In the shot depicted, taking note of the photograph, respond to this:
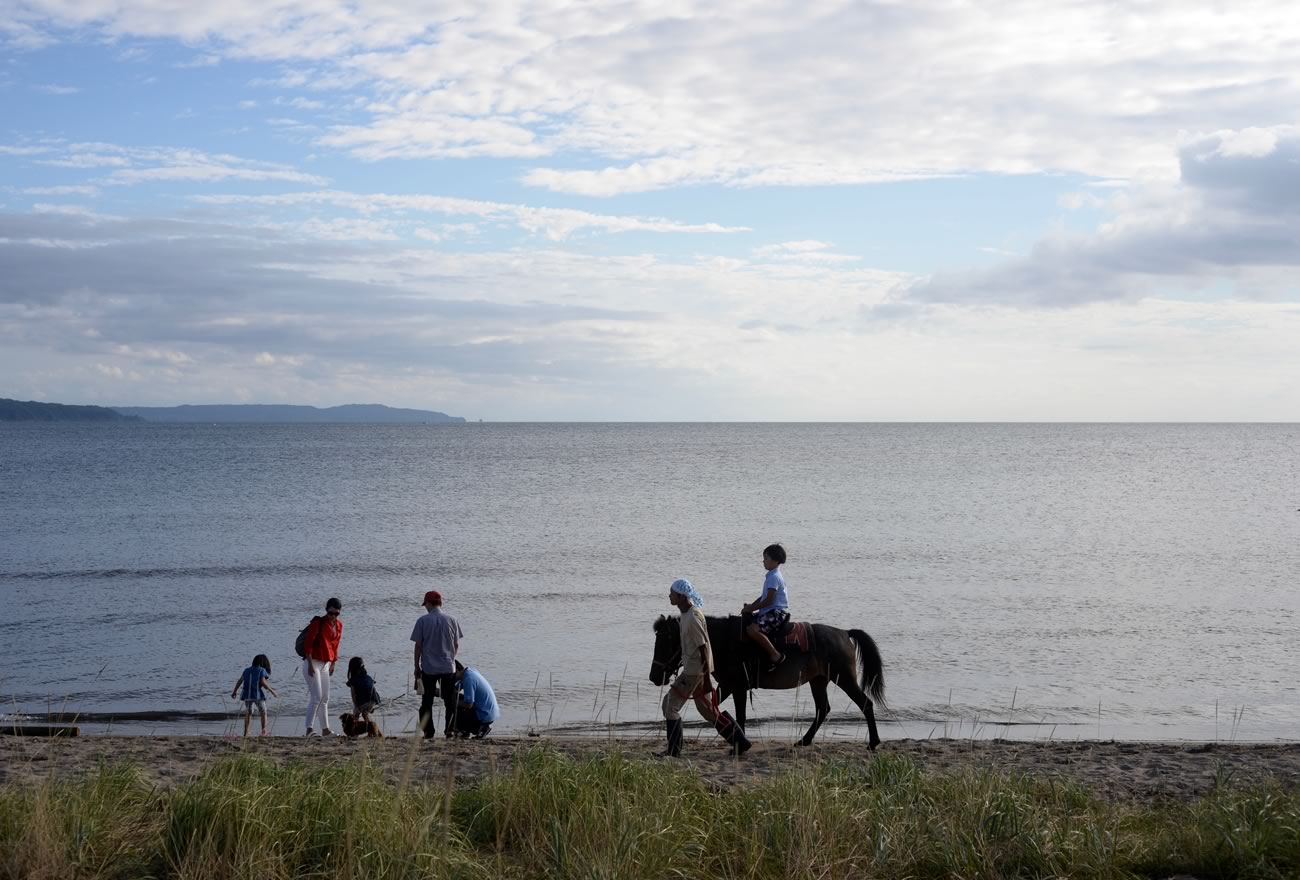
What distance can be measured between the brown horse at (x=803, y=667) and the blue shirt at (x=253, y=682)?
15.2 ft

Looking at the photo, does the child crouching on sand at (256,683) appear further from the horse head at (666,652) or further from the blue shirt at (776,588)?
the blue shirt at (776,588)

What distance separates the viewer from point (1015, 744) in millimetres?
12281

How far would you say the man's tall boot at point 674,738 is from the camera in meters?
10.3

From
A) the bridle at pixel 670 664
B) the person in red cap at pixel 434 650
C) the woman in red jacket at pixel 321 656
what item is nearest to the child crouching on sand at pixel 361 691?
the woman in red jacket at pixel 321 656

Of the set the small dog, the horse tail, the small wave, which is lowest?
the small wave

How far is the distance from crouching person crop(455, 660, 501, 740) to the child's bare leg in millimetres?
3108

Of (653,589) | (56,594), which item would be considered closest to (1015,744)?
(653,589)

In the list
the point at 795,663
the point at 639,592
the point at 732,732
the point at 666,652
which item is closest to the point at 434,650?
the point at 666,652

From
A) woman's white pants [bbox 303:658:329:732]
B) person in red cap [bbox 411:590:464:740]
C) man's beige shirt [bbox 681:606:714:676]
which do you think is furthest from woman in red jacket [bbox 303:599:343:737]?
man's beige shirt [bbox 681:606:714:676]

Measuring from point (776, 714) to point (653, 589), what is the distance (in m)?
11.6

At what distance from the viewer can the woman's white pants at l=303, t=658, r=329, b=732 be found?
1273cm

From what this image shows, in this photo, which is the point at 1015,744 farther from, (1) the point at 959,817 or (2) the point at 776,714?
(1) the point at 959,817

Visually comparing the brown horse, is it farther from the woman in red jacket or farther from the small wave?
the small wave

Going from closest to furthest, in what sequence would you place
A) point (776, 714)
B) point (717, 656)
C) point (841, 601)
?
point (717, 656) → point (776, 714) → point (841, 601)
